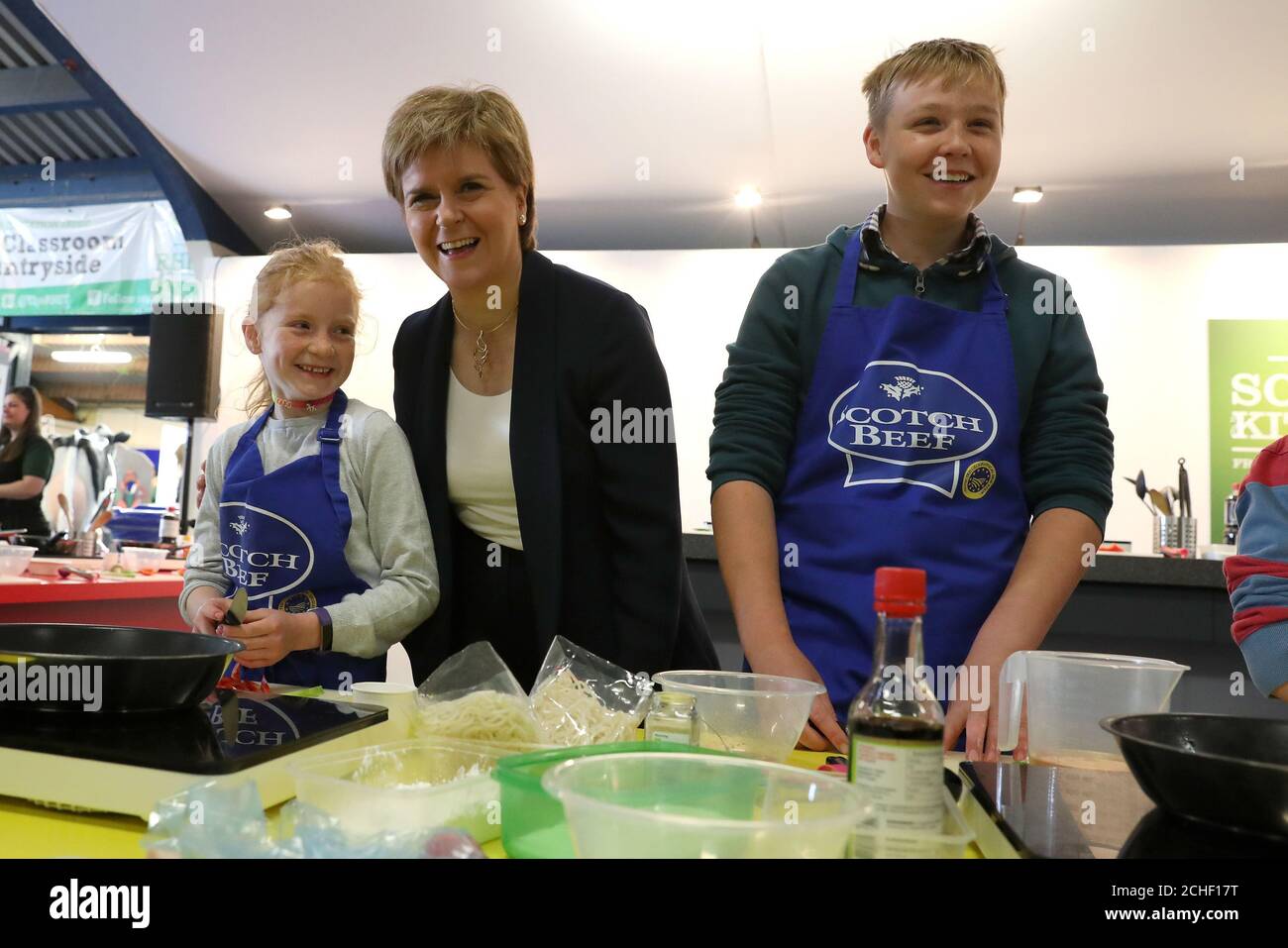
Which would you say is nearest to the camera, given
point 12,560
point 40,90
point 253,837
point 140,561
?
point 253,837

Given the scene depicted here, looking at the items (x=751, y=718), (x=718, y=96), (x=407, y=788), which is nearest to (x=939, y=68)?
(x=751, y=718)

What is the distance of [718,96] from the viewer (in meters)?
4.03

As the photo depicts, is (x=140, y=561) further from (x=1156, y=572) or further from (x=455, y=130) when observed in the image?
(x=1156, y=572)

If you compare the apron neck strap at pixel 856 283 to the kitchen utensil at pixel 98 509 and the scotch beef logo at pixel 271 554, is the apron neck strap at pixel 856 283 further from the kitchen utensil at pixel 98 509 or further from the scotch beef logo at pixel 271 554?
the kitchen utensil at pixel 98 509

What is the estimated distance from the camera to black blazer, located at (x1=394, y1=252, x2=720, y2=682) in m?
1.34

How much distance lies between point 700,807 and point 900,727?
12 cm

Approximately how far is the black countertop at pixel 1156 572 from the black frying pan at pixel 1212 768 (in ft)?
7.12

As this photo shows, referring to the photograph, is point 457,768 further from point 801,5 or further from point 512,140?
point 801,5

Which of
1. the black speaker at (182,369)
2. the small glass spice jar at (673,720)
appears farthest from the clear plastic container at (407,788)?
the black speaker at (182,369)

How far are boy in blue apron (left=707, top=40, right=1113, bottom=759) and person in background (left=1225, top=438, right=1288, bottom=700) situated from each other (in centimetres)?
24

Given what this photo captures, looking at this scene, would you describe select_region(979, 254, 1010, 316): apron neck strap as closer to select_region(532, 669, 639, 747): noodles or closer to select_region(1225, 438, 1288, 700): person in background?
select_region(1225, 438, 1288, 700): person in background

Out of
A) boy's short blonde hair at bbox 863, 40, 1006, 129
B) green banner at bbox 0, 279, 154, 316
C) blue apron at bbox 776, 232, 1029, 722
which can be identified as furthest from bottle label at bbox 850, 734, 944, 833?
green banner at bbox 0, 279, 154, 316
